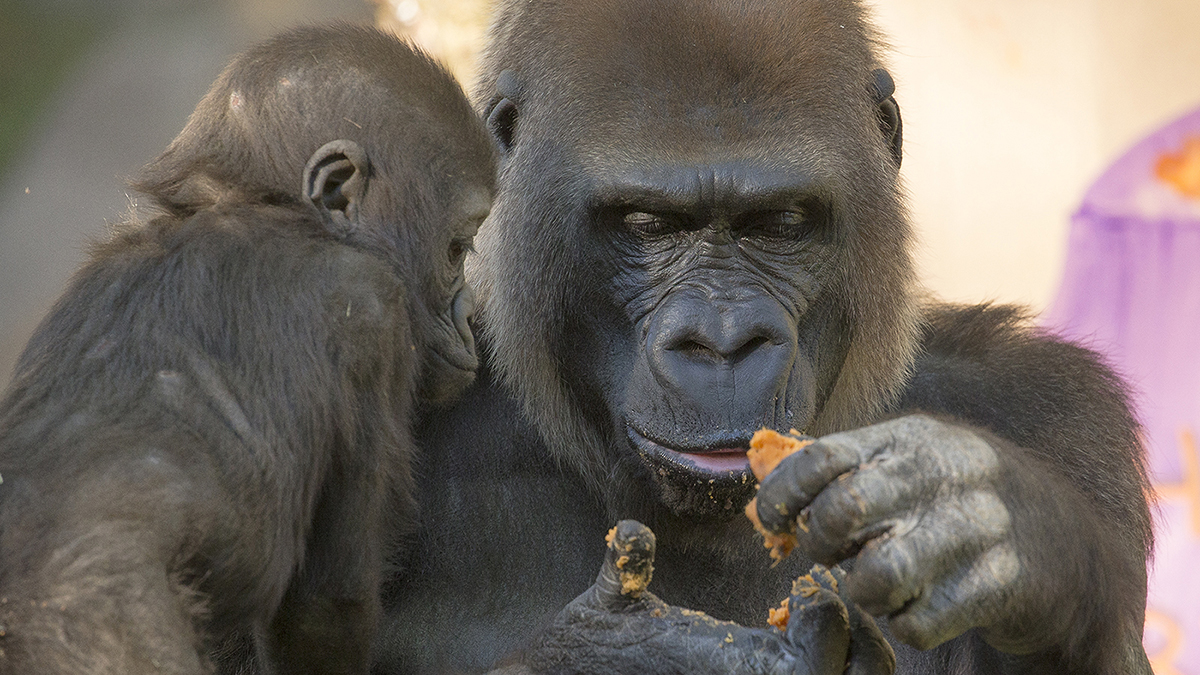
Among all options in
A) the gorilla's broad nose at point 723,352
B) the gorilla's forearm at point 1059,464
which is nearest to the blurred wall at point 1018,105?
the gorilla's forearm at point 1059,464

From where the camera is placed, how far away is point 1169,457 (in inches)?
206

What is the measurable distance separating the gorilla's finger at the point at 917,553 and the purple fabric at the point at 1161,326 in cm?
349

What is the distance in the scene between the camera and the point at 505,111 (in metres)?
2.69

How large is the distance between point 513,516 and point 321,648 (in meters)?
0.66

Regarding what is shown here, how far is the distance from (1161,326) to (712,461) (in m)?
3.66

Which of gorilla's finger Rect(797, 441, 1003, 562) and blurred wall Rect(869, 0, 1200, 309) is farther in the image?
blurred wall Rect(869, 0, 1200, 309)

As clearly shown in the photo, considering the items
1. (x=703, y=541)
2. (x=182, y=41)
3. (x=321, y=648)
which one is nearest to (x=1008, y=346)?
(x=703, y=541)

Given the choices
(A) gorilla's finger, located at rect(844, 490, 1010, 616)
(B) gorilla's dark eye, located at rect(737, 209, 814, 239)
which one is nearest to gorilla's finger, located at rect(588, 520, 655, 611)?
(A) gorilla's finger, located at rect(844, 490, 1010, 616)

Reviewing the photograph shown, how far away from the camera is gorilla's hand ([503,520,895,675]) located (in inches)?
77.7

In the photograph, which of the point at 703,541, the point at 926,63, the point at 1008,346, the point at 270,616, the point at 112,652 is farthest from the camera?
the point at 926,63

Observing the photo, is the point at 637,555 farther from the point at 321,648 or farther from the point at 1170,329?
the point at 1170,329

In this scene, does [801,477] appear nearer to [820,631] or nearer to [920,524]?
[920,524]

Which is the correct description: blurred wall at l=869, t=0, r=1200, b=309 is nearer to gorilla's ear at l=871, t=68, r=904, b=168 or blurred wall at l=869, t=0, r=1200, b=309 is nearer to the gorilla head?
gorilla's ear at l=871, t=68, r=904, b=168

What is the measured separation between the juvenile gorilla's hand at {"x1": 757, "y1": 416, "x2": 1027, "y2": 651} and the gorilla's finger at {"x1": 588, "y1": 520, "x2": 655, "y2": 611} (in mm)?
202
